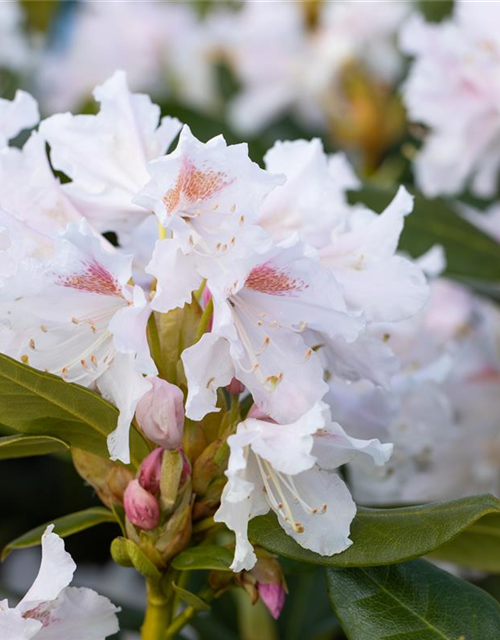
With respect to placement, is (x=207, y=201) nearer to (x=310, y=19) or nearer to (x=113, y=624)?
(x=113, y=624)

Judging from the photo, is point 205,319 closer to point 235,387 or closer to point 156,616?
point 235,387

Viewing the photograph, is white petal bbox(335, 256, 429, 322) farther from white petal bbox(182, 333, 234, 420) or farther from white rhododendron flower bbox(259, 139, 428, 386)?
white petal bbox(182, 333, 234, 420)

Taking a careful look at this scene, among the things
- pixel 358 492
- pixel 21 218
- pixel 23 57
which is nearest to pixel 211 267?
pixel 21 218

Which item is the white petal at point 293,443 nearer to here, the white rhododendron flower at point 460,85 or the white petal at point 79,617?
the white petal at point 79,617

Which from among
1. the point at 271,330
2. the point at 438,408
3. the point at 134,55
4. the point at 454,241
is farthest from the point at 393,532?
the point at 134,55

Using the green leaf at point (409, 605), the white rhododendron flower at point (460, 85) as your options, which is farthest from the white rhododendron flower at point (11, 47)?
the green leaf at point (409, 605)

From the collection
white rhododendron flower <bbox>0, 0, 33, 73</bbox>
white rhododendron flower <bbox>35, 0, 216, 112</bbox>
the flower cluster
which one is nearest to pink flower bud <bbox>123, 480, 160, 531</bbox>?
the flower cluster
